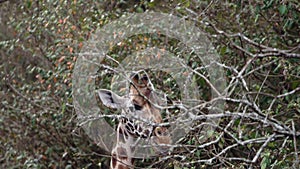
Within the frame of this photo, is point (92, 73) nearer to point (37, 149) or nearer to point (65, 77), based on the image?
point (65, 77)

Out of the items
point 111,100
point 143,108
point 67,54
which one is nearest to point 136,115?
point 143,108

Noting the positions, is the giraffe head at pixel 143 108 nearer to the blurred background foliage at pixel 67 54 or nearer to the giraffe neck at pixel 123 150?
the giraffe neck at pixel 123 150

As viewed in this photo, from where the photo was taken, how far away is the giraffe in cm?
297

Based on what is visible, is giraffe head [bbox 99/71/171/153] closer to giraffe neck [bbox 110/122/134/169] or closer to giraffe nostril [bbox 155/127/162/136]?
giraffe nostril [bbox 155/127/162/136]

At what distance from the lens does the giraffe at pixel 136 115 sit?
297 centimetres

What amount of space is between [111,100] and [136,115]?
20 centimetres

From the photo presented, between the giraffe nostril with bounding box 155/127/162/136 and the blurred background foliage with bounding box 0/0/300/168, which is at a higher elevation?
the giraffe nostril with bounding box 155/127/162/136

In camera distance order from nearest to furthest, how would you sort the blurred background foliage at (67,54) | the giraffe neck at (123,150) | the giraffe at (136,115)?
the giraffe at (136,115), the giraffe neck at (123,150), the blurred background foliage at (67,54)

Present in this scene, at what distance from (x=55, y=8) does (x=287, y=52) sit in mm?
3373

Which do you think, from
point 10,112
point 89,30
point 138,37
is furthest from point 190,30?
point 10,112

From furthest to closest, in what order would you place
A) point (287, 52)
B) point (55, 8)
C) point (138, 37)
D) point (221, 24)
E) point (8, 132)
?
point (8, 132) → point (55, 8) → point (138, 37) → point (221, 24) → point (287, 52)

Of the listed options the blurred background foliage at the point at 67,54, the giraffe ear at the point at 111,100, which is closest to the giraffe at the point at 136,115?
the giraffe ear at the point at 111,100

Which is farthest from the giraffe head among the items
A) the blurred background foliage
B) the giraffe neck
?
the blurred background foliage

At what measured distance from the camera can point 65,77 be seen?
5297 millimetres
